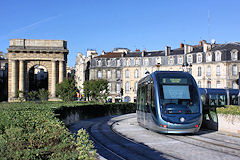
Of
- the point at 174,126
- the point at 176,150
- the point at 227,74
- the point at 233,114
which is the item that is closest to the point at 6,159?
the point at 176,150

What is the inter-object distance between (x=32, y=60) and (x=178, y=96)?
4811 centimetres

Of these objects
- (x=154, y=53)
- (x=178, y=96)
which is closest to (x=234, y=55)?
(x=154, y=53)

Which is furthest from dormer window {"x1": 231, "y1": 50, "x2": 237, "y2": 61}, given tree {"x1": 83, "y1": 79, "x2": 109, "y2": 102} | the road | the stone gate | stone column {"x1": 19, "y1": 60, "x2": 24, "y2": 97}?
the road

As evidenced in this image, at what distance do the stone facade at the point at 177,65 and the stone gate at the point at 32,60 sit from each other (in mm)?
12867

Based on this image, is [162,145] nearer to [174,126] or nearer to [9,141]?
[174,126]

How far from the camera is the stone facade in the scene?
169ft

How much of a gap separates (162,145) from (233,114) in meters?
5.52

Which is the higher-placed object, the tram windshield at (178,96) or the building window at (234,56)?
the building window at (234,56)

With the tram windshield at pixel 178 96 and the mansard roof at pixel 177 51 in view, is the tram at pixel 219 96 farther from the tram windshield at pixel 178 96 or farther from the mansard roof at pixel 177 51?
the mansard roof at pixel 177 51

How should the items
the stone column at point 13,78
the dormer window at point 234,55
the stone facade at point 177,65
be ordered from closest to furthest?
the dormer window at point 234,55
the stone facade at point 177,65
the stone column at point 13,78

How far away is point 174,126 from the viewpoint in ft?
48.4

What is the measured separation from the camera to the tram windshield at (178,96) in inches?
588

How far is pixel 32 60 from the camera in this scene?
5934cm

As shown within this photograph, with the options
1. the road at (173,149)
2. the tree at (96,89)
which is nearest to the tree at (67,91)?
the tree at (96,89)
